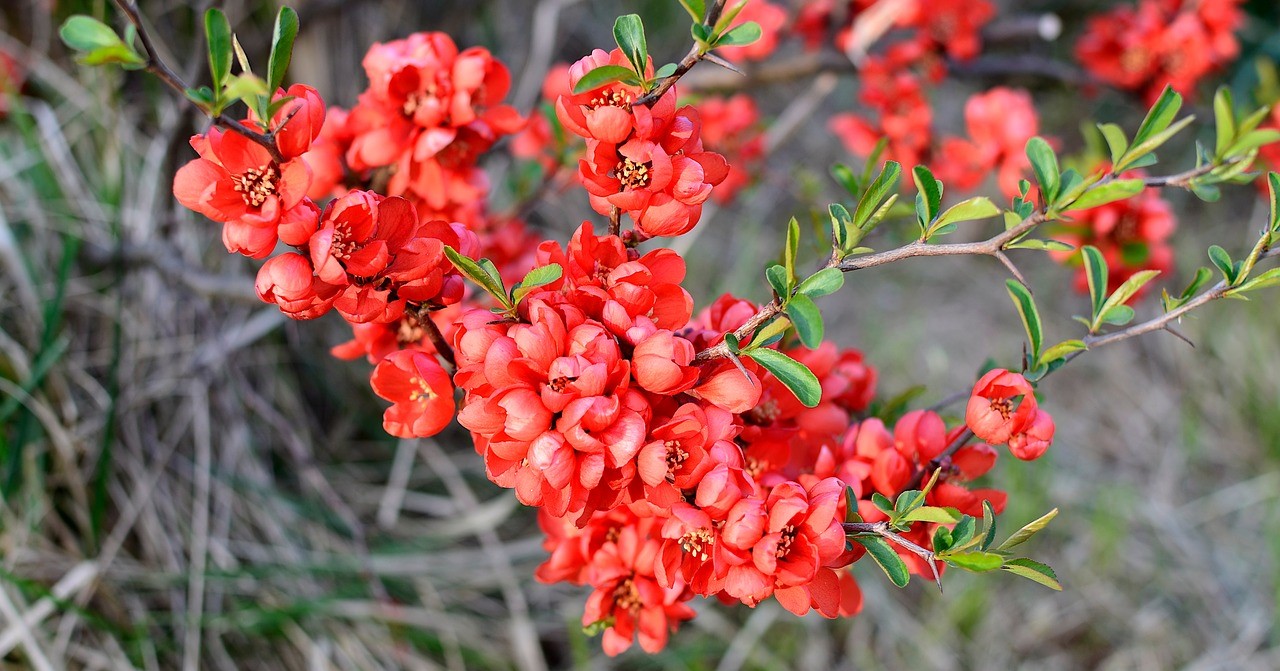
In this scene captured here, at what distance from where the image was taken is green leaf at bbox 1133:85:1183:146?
67 cm

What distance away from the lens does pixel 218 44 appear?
1.98ft

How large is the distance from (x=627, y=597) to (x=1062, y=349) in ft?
1.44

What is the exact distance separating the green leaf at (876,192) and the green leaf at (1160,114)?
222 mm

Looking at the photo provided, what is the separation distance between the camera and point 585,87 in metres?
0.60

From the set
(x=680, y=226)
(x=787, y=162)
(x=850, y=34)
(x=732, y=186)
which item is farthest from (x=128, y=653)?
(x=787, y=162)

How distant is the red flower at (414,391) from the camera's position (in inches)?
26.5

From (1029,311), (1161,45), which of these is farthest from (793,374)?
(1161,45)

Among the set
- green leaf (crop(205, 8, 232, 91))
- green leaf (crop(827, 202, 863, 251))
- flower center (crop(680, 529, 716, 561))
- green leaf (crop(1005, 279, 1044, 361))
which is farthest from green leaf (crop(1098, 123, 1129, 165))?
green leaf (crop(205, 8, 232, 91))

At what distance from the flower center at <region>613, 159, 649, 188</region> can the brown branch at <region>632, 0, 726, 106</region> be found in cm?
5

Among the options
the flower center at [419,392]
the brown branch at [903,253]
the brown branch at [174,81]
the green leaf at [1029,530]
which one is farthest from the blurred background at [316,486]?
the green leaf at [1029,530]

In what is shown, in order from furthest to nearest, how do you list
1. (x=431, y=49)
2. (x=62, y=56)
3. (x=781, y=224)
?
(x=781, y=224), (x=62, y=56), (x=431, y=49)

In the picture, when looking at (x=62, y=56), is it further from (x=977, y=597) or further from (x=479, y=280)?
(x=977, y=597)

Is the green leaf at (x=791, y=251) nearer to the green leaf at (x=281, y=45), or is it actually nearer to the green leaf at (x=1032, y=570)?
the green leaf at (x=1032, y=570)

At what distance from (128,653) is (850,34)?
179 centimetres
